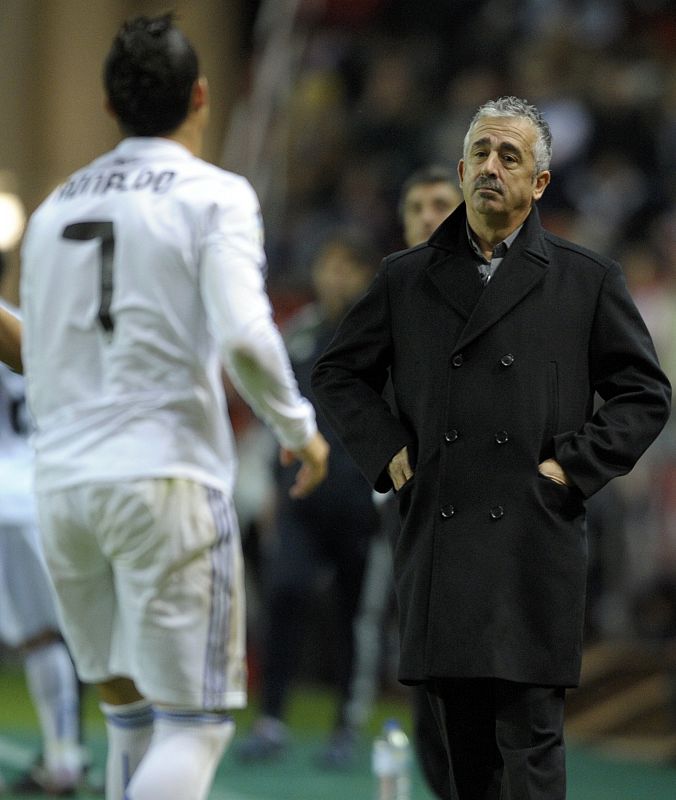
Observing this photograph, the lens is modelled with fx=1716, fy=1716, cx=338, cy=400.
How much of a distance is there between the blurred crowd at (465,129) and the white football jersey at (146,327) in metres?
5.78

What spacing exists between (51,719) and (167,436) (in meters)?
3.22

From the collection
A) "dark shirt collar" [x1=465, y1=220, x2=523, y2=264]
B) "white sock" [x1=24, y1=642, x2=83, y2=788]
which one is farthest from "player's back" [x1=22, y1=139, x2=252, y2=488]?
"white sock" [x1=24, y1=642, x2=83, y2=788]

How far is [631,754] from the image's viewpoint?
9000mm

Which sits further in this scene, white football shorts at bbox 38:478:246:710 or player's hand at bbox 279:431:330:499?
player's hand at bbox 279:431:330:499

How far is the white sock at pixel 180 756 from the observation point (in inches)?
172

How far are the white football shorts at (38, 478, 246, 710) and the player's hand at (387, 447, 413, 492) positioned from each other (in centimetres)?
54

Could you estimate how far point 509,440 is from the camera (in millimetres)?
4156

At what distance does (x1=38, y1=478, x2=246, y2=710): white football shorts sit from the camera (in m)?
4.44

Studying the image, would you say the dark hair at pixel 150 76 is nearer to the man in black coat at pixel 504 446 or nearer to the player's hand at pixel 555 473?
the man in black coat at pixel 504 446

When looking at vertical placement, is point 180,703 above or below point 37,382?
below

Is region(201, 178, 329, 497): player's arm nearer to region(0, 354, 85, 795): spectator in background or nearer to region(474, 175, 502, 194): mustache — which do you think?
region(474, 175, 502, 194): mustache

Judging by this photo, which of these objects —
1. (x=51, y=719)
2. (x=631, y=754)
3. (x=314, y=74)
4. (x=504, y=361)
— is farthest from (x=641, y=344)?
(x=314, y=74)

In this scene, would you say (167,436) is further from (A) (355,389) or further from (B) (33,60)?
(B) (33,60)

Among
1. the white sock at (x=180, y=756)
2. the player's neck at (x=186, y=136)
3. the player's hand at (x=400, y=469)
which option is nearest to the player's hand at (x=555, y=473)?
the player's hand at (x=400, y=469)
